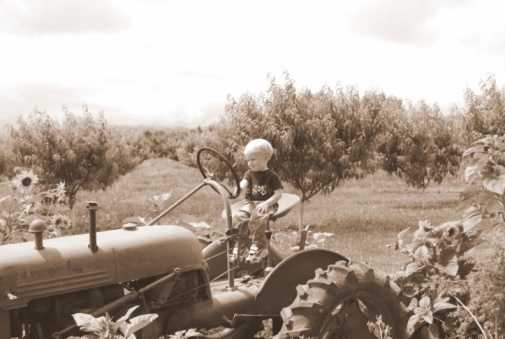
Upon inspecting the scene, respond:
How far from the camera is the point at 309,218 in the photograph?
65.2 feet

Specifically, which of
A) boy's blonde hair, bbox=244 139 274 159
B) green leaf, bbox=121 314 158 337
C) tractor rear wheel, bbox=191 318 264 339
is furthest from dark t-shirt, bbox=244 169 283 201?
green leaf, bbox=121 314 158 337

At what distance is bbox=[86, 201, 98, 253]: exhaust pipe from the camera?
3408 mm

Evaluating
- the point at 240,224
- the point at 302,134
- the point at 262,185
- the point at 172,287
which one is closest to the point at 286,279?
the point at 240,224

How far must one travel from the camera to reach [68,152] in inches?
714

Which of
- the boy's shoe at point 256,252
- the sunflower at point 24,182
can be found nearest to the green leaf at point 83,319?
the boy's shoe at point 256,252

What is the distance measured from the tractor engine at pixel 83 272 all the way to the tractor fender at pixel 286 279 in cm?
42

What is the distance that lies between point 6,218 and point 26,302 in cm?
186

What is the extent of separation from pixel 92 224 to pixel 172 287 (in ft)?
2.41

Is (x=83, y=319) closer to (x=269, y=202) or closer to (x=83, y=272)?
(x=83, y=272)

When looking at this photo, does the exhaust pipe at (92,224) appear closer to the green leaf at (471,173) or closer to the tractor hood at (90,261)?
the tractor hood at (90,261)

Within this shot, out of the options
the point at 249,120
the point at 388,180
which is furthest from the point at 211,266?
the point at 388,180

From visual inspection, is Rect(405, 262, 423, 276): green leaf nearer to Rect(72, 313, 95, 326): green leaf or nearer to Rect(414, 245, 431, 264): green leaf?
Rect(414, 245, 431, 264): green leaf

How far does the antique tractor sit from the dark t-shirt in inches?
12.2

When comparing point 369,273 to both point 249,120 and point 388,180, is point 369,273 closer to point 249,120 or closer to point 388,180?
point 249,120
